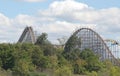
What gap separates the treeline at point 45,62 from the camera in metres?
52.5

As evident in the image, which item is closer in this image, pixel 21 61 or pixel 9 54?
pixel 21 61

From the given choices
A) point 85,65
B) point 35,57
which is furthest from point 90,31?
point 35,57

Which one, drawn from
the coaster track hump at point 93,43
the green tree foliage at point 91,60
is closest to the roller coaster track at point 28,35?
the coaster track hump at point 93,43

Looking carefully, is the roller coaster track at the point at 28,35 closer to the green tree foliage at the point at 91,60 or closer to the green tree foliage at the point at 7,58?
the green tree foliage at the point at 91,60

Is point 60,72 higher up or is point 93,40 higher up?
point 93,40

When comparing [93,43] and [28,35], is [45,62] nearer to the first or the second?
[93,43]

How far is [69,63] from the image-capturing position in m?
62.7

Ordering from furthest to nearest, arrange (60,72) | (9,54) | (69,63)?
(69,63) < (9,54) < (60,72)

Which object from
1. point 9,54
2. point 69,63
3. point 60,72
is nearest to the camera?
point 60,72

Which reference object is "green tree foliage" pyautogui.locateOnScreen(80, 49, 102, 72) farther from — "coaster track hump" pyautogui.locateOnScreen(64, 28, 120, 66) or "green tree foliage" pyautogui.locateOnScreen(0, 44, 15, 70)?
"green tree foliage" pyautogui.locateOnScreen(0, 44, 15, 70)

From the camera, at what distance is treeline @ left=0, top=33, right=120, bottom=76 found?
172 ft

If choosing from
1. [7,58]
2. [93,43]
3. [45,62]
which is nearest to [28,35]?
[93,43]

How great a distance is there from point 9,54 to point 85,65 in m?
12.3

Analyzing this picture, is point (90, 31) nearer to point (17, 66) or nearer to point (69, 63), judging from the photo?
point (69, 63)
